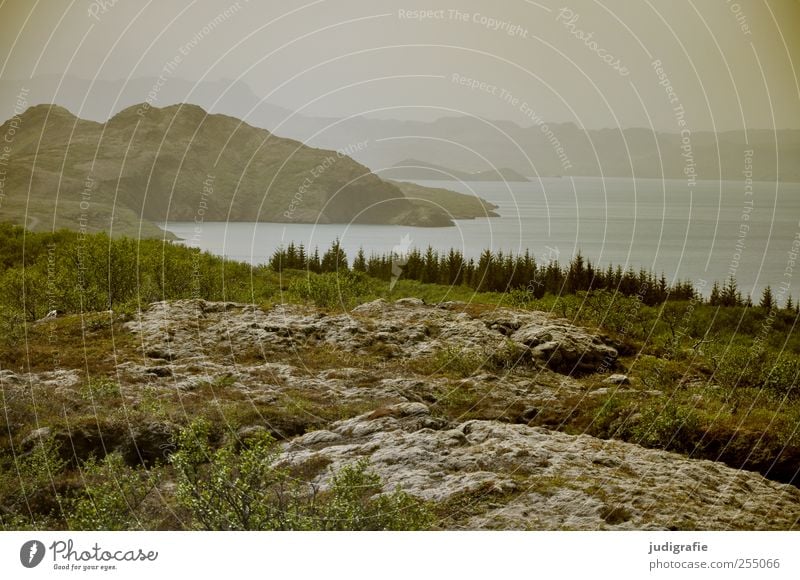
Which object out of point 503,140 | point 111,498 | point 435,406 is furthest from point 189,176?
point 435,406

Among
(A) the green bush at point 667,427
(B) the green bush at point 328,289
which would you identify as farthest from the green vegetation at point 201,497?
Answer: (B) the green bush at point 328,289

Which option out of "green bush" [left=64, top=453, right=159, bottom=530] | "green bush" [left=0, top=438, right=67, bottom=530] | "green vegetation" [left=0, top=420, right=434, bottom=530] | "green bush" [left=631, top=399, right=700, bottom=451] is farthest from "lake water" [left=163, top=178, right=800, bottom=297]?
"green bush" [left=0, top=438, right=67, bottom=530]

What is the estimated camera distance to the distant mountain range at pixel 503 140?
15406 mm

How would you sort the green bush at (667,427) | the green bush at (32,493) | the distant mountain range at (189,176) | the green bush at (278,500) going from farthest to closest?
1. the distant mountain range at (189,176)
2. the green bush at (667,427)
3. the green bush at (32,493)
4. the green bush at (278,500)

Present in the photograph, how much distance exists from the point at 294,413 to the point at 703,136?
10077 millimetres

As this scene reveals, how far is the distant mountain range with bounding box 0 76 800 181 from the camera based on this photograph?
607 inches

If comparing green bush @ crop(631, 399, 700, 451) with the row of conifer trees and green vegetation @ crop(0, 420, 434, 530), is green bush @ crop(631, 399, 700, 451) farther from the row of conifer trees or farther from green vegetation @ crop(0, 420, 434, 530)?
green vegetation @ crop(0, 420, 434, 530)

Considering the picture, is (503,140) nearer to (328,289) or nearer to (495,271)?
(495,271)

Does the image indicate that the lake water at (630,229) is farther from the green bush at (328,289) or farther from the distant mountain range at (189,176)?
the green bush at (328,289)

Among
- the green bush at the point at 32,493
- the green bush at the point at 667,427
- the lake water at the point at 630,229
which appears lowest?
the green bush at the point at 32,493

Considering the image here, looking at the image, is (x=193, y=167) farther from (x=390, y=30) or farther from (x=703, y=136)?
(x=703, y=136)

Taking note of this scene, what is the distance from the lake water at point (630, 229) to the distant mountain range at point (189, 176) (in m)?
0.35

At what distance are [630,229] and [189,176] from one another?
9393mm
